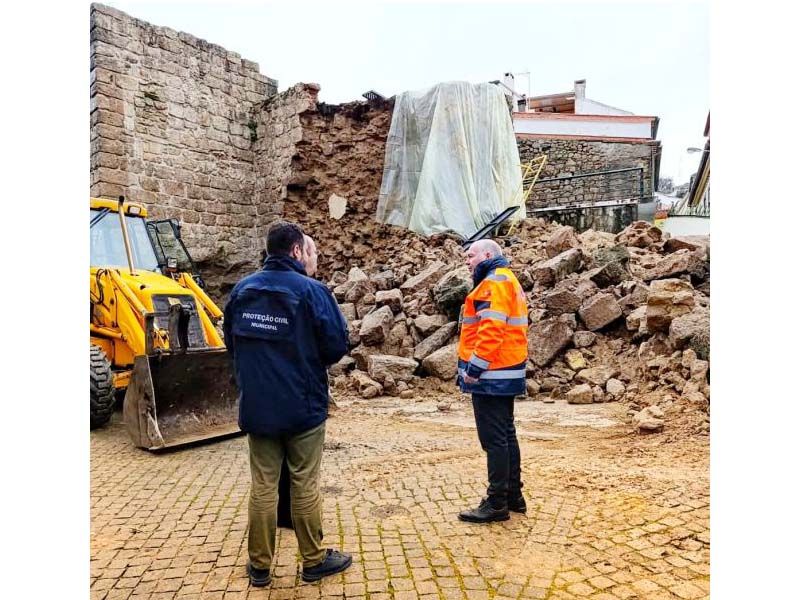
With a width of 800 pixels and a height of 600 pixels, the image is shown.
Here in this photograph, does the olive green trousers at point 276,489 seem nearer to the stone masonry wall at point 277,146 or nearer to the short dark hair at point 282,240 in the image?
the short dark hair at point 282,240

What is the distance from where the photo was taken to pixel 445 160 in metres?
13.2

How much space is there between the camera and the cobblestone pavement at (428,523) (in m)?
3.02

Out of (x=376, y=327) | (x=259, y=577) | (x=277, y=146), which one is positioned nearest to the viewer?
(x=259, y=577)

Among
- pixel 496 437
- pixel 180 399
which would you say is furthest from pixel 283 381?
pixel 180 399

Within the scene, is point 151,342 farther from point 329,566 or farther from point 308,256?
point 329,566

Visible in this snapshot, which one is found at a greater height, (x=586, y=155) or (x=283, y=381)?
(x=586, y=155)

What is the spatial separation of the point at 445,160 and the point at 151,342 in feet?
29.8

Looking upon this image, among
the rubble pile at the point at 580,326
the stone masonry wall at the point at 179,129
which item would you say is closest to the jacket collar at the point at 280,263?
the rubble pile at the point at 580,326

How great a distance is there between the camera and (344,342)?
9.99ft

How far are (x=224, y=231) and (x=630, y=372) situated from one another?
9.68 meters

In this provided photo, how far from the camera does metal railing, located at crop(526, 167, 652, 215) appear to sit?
1998 cm

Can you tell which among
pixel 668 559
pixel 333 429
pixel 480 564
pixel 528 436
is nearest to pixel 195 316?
pixel 333 429

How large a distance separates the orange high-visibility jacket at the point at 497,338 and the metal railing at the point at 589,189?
16.7 m

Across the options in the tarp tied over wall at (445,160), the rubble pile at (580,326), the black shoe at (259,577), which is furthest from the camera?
the tarp tied over wall at (445,160)
